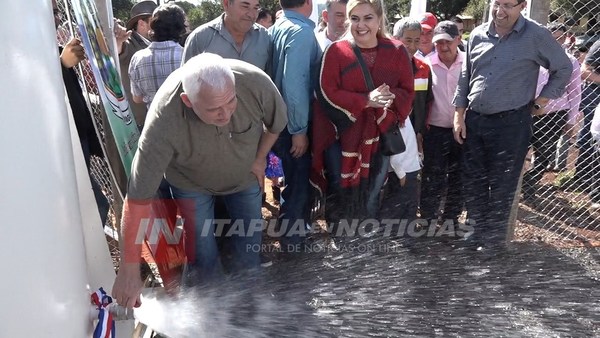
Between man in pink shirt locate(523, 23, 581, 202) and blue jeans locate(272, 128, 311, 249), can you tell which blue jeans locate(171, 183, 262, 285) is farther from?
man in pink shirt locate(523, 23, 581, 202)

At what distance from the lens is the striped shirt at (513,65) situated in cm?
413

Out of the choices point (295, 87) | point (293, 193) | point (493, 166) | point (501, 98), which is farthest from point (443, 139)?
point (295, 87)

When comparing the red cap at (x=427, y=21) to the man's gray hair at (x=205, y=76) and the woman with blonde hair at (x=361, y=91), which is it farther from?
the man's gray hair at (x=205, y=76)

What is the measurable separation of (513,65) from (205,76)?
2.63 meters

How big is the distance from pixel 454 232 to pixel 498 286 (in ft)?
2.99

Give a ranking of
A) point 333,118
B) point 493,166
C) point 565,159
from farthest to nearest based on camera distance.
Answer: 1. point 565,159
2. point 493,166
3. point 333,118

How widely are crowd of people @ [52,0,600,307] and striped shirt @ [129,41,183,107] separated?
13 mm

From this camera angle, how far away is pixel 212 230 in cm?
355

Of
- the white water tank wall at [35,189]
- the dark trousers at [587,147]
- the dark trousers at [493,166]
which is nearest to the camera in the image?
the white water tank wall at [35,189]

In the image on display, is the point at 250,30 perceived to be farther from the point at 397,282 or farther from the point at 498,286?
the point at 498,286

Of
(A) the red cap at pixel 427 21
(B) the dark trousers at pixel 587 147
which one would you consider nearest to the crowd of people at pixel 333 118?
(A) the red cap at pixel 427 21

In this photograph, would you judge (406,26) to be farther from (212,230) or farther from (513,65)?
(212,230)

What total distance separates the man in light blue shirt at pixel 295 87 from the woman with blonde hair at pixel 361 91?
5.0 inches

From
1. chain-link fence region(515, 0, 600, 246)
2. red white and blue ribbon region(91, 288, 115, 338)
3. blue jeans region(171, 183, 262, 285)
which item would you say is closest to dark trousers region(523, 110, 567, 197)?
chain-link fence region(515, 0, 600, 246)
